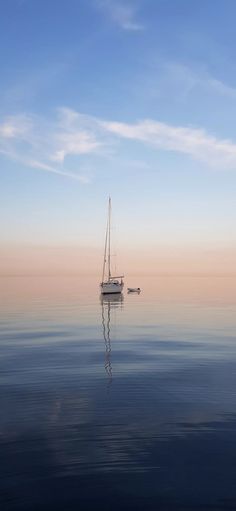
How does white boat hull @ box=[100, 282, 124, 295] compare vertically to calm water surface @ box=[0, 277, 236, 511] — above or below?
above

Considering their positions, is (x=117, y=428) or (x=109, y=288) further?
(x=109, y=288)

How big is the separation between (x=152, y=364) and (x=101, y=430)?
13.3m

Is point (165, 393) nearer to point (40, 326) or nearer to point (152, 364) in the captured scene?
point (152, 364)

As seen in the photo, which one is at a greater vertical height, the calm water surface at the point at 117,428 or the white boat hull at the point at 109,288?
the white boat hull at the point at 109,288

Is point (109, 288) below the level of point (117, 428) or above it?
above

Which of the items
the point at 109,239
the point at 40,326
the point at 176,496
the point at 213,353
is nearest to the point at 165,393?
the point at 176,496

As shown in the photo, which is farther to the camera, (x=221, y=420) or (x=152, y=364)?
(x=152, y=364)

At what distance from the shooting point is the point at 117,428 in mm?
15961

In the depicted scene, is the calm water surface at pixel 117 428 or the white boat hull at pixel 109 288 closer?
the calm water surface at pixel 117 428

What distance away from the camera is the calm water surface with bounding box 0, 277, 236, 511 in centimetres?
1112

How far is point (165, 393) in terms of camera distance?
21.3 metres

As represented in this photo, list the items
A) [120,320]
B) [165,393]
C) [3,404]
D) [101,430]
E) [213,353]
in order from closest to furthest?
[101,430]
[3,404]
[165,393]
[213,353]
[120,320]

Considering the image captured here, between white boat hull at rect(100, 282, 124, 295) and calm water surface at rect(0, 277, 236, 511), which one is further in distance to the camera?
white boat hull at rect(100, 282, 124, 295)

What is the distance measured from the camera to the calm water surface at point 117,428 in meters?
11.1
